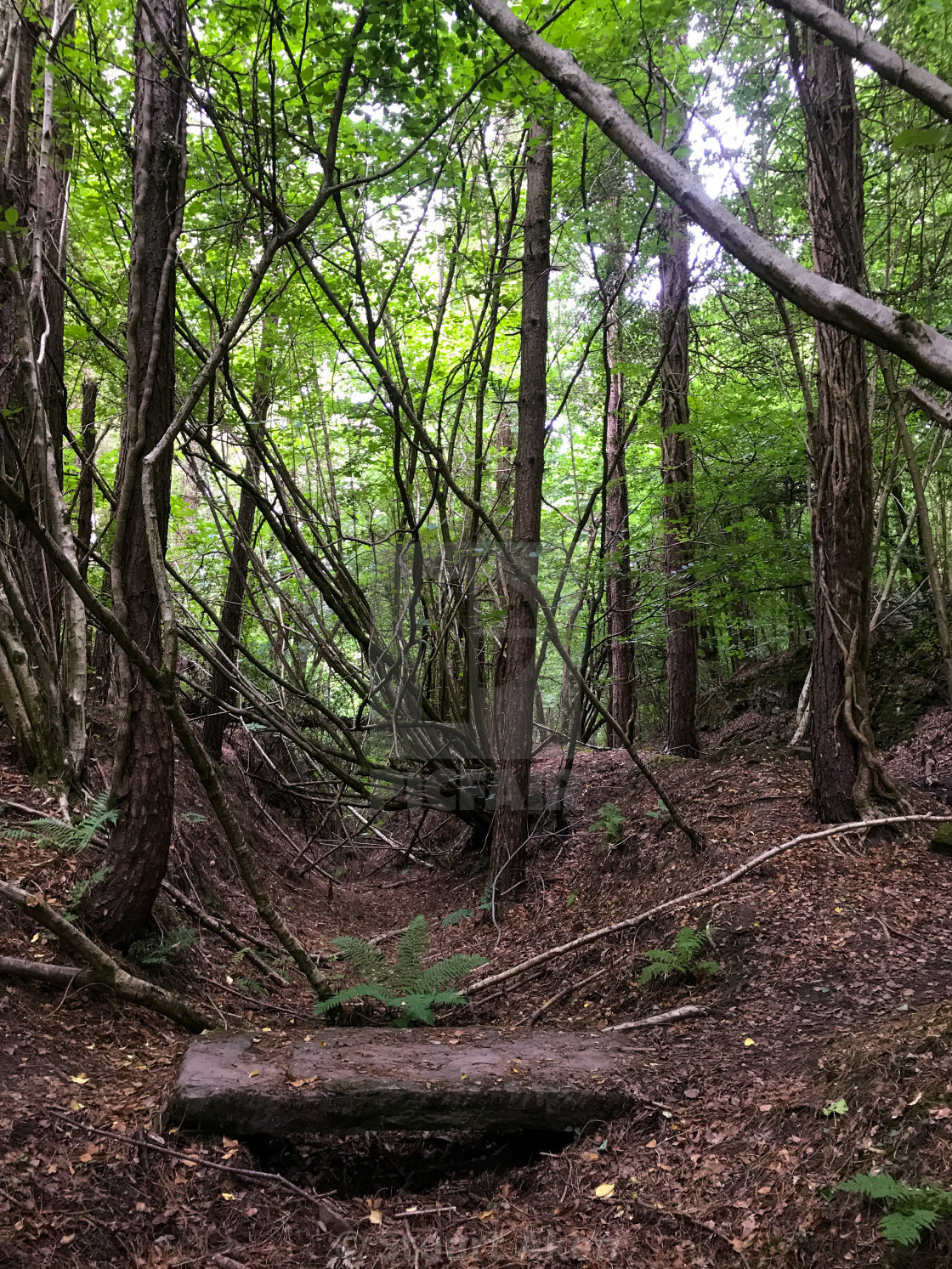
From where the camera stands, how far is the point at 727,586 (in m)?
8.57

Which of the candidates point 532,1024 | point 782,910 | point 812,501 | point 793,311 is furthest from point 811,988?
point 793,311

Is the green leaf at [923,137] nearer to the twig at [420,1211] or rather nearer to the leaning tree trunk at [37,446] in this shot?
the twig at [420,1211]

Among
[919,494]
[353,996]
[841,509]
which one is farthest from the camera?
[841,509]

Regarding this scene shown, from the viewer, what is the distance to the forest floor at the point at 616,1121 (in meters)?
2.42

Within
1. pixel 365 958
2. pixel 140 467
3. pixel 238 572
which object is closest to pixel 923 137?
pixel 140 467

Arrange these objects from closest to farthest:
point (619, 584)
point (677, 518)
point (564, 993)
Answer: point (564, 993), point (677, 518), point (619, 584)

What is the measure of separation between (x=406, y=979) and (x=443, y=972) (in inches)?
8.6

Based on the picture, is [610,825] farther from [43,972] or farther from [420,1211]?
[43,972]

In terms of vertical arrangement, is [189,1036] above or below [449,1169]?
above

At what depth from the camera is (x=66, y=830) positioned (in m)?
4.37

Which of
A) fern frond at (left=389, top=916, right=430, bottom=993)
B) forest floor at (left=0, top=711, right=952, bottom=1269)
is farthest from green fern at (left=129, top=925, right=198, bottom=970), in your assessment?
fern frond at (left=389, top=916, right=430, bottom=993)

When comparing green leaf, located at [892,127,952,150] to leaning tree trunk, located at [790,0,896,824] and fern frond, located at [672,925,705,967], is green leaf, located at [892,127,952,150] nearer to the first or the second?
fern frond, located at [672,925,705,967]

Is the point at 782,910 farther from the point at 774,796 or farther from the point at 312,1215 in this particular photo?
the point at 312,1215

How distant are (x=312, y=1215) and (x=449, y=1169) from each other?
655 millimetres
